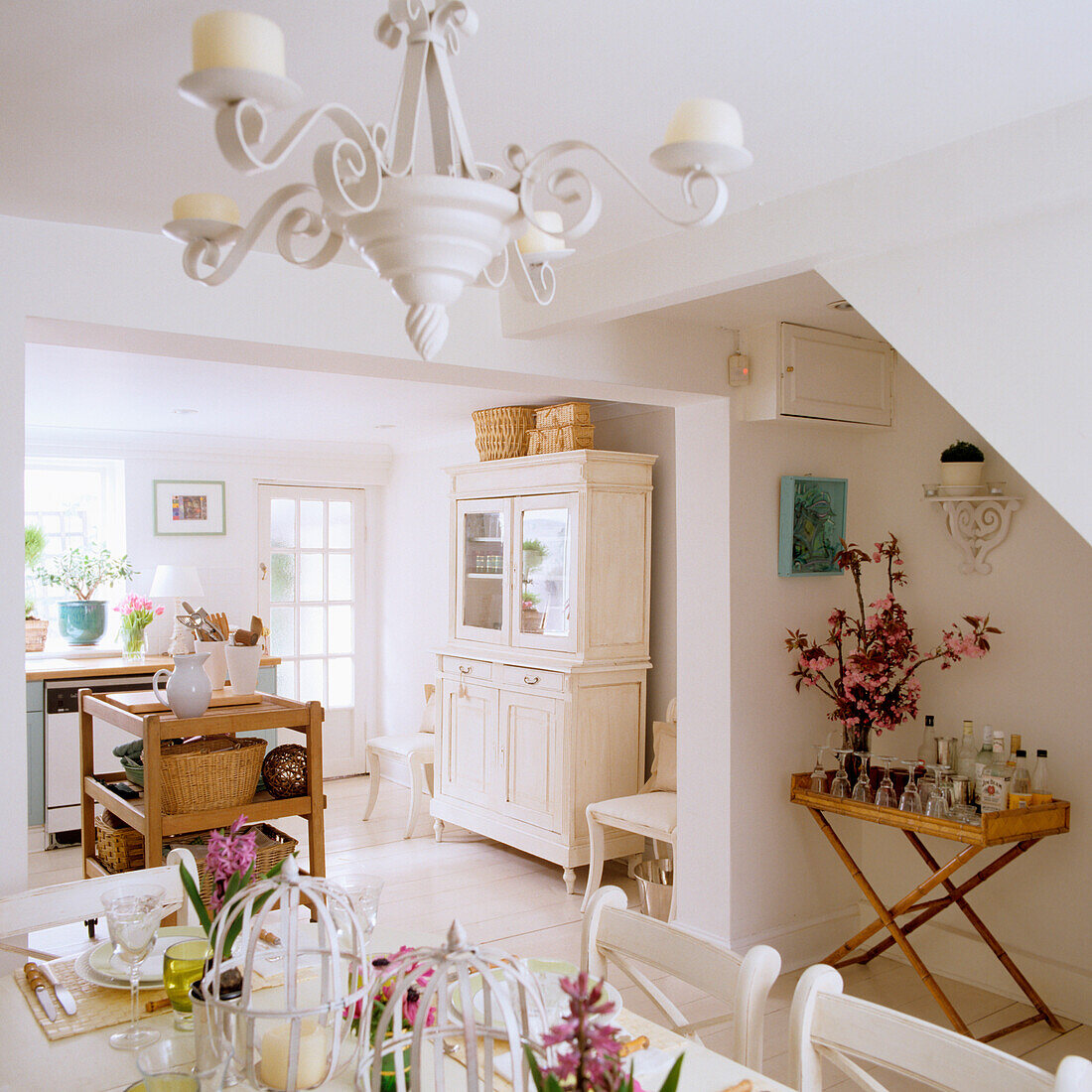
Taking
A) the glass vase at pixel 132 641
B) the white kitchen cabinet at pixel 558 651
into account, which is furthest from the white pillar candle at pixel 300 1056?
the glass vase at pixel 132 641

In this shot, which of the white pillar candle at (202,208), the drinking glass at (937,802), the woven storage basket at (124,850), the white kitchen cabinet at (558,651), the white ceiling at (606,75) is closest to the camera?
the white pillar candle at (202,208)

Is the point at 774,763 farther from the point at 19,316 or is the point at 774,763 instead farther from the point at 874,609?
the point at 19,316

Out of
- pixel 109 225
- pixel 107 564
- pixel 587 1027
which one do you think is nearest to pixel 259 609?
pixel 107 564

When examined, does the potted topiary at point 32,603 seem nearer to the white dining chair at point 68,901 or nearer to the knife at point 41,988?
the white dining chair at point 68,901

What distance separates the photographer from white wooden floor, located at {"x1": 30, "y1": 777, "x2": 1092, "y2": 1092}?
3.21 m

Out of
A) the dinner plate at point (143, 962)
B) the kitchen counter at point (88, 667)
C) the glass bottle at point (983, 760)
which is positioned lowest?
the dinner plate at point (143, 962)

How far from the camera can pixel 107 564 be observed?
21.0ft

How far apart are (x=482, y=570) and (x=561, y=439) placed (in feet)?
2.88

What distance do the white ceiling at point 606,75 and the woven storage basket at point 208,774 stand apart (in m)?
1.52

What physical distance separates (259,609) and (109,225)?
189 inches

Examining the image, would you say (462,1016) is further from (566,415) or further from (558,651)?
(566,415)

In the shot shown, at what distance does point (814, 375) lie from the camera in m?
3.61

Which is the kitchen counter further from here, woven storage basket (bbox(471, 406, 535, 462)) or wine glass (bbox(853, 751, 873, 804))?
wine glass (bbox(853, 751, 873, 804))

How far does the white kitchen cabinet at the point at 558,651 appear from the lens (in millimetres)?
4660
